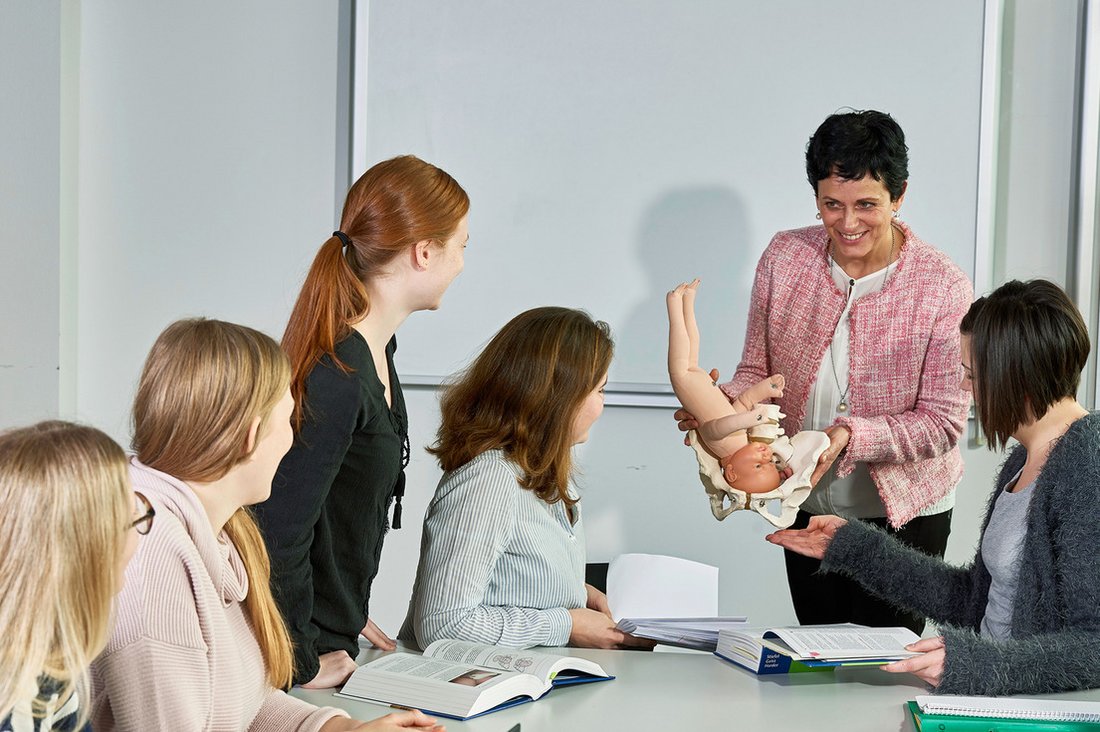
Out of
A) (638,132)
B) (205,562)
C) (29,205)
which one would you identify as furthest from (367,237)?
(29,205)

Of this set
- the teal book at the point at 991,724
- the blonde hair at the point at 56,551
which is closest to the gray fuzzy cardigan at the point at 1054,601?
the teal book at the point at 991,724

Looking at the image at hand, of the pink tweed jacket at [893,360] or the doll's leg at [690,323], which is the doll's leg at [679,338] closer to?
the doll's leg at [690,323]

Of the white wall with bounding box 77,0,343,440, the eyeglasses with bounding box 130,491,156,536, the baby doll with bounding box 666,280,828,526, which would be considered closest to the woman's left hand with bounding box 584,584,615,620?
the baby doll with bounding box 666,280,828,526

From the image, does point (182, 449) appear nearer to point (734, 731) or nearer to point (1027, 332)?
point (734, 731)

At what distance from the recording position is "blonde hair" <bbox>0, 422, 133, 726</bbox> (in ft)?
3.07

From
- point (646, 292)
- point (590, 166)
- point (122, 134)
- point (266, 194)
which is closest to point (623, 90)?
point (590, 166)

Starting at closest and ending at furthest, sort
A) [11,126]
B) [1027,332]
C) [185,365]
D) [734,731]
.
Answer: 1. [185,365]
2. [734,731]
3. [1027,332]
4. [11,126]

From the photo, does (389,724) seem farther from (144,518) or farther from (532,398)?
(532,398)

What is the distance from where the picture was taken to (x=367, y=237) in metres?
1.71

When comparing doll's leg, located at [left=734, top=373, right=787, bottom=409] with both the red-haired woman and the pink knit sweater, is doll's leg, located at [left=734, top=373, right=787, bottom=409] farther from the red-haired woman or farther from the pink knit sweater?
the pink knit sweater

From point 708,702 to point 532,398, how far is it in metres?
0.64

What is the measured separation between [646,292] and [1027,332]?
1.47 m

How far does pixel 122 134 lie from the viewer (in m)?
3.17

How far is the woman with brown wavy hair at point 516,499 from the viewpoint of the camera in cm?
179
